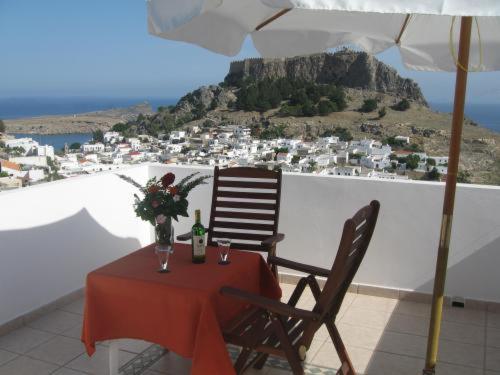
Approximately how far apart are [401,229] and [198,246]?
2.00 meters

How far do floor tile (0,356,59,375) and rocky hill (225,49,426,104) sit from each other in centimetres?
1700

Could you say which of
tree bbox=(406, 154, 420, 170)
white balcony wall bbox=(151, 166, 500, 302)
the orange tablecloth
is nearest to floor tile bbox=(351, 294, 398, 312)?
white balcony wall bbox=(151, 166, 500, 302)

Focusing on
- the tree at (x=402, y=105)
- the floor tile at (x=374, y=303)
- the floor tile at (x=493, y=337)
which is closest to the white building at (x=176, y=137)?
the floor tile at (x=374, y=303)

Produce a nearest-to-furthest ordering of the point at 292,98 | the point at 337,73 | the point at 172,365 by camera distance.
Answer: the point at 172,365 → the point at 292,98 → the point at 337,73

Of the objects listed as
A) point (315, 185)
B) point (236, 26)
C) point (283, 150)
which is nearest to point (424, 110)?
point (283, 150)

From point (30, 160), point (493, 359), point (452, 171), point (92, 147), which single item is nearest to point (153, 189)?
point (452, 171)

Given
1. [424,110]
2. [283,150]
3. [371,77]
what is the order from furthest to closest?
[371,77], [424,110], [283,150]

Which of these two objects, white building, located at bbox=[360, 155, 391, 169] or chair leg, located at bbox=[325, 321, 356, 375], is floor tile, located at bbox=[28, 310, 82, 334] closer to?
chair leg, located at bbox=[325, 321, 356, 375]

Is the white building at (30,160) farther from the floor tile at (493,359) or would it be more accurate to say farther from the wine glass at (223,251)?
the floor tile at (493,359)

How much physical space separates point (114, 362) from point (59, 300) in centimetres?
134

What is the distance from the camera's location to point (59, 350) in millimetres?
3246

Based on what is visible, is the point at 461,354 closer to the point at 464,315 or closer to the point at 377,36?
the point at 464,315

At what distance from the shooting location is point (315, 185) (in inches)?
170

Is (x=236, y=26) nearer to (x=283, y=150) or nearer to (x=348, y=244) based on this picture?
(x=348, y=244)
